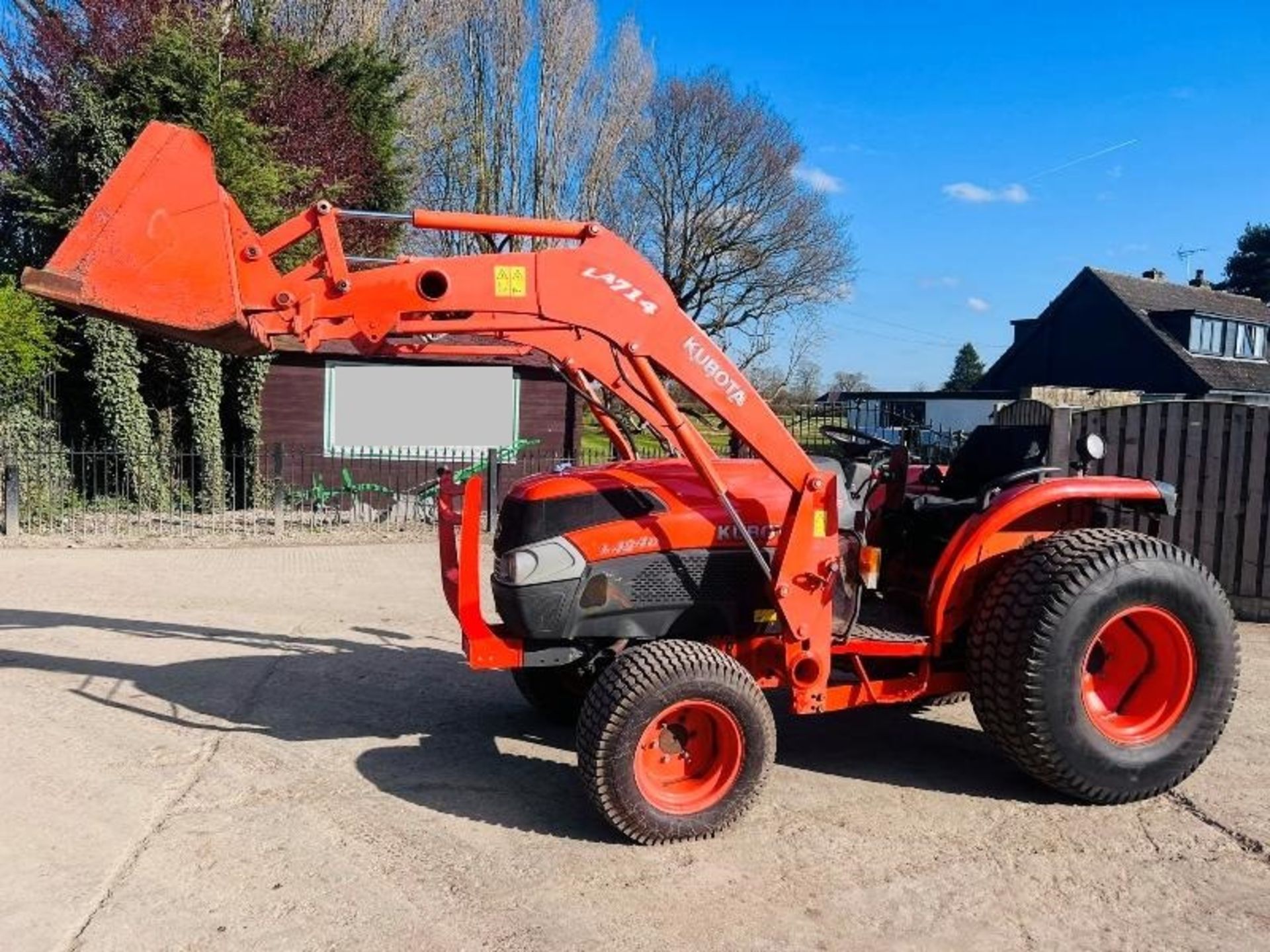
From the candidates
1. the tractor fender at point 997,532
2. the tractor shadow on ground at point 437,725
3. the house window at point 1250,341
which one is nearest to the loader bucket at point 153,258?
the tractor shadow on ground at point 437,725

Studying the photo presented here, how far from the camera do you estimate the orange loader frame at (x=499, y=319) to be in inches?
146

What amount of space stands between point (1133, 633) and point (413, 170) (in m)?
19.1

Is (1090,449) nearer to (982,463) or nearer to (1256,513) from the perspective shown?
(982,463)

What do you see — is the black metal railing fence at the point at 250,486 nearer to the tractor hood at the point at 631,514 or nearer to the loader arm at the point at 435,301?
the tractor hood at the point at 631,514

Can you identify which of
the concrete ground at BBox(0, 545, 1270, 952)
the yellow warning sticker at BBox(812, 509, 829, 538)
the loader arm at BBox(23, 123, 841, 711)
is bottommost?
the concrete ground at BBox(0, 545, 1270, 952)

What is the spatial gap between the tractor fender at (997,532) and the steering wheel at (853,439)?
103 centimetres

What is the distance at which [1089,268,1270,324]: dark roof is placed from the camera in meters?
33.1

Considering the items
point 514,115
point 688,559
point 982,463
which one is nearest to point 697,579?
point 688,559

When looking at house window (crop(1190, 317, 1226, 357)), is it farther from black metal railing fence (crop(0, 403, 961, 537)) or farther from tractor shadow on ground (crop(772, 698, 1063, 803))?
tractor shadow on ground (crop(772, 698, 1063, 803))

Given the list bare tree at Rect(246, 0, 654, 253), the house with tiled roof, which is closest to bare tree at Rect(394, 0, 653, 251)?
bare tree at Rect(246, 0, 654, 253)

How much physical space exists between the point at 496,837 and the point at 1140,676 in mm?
2989

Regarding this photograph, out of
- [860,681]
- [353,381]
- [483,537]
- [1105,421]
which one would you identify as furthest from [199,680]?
[353,381]

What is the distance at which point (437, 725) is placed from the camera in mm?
5344

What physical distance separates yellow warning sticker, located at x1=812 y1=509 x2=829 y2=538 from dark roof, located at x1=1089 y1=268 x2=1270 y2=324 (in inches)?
1279
